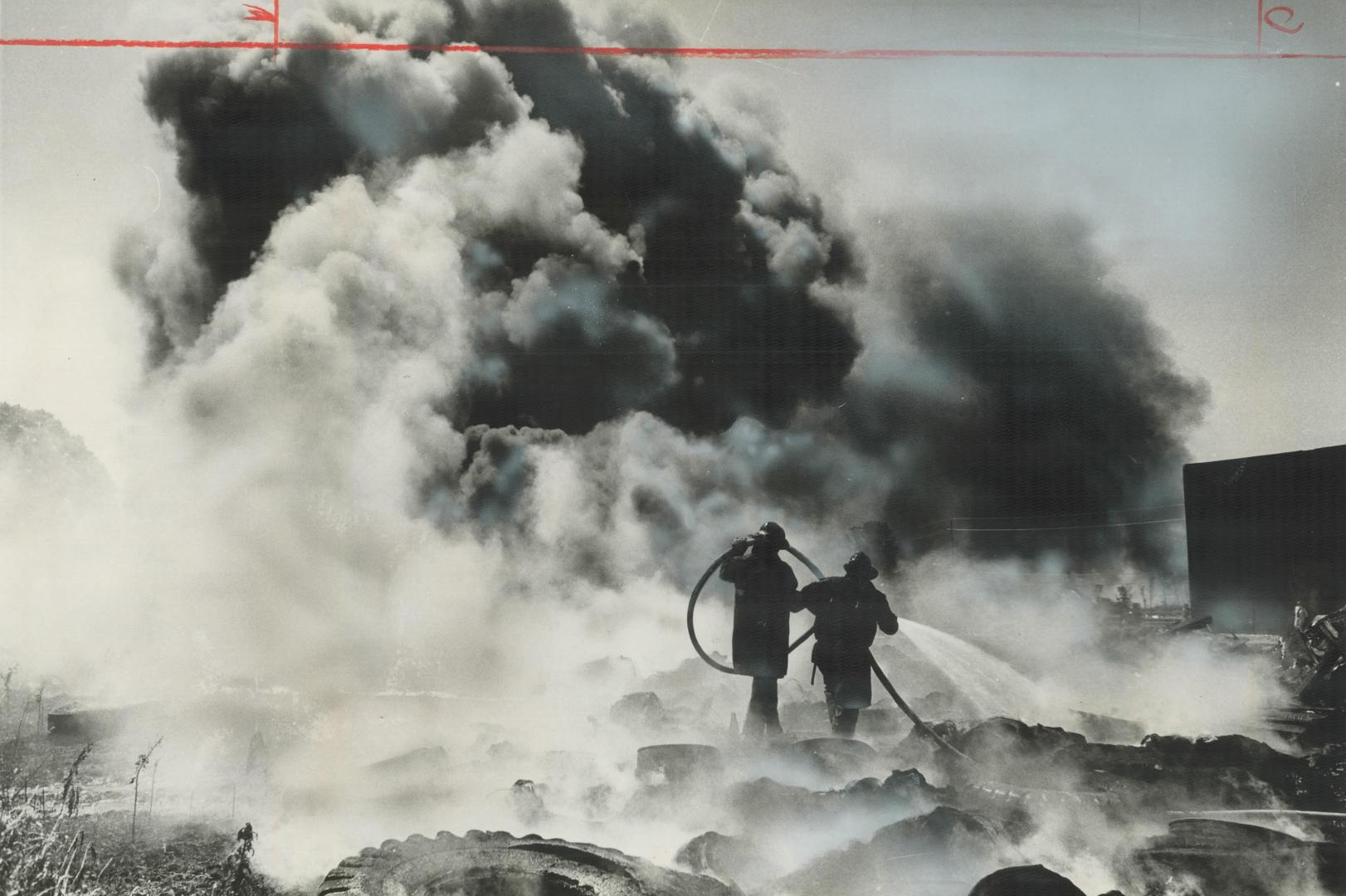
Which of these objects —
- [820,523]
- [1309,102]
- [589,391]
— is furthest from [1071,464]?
[589,391]

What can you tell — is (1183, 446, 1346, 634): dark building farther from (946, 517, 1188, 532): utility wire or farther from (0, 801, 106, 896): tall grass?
(0, 801, 106, 896): tall grass

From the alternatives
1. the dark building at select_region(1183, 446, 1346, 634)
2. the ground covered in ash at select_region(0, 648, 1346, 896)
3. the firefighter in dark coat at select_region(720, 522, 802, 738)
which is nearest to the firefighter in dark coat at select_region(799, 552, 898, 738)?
the firefighter in dark coat at select_region(720, 522, 802, 738)

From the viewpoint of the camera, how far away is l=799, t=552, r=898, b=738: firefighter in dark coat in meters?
6.26

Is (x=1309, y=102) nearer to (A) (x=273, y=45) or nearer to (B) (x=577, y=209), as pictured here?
(B) (x=577, y=209)

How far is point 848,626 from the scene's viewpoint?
628cm

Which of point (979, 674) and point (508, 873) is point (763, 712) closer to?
point (508, 873)

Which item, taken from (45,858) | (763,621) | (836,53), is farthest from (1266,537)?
(45,858)

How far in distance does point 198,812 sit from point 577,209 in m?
6.34

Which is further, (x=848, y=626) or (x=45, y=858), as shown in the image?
(x=848, y=626)

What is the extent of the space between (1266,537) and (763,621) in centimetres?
525

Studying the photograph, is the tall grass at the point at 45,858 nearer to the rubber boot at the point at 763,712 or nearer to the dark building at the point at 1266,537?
the rubber boot at the point at 763,712

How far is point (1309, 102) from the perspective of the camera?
7.16 m

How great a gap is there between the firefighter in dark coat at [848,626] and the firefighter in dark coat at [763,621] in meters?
0.20

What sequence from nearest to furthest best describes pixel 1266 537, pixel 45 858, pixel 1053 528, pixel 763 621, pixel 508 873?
pixel 508 873 → pixel 45 858 → pixel 763 621 → pixel 1266 537 → pixel 1053 528
